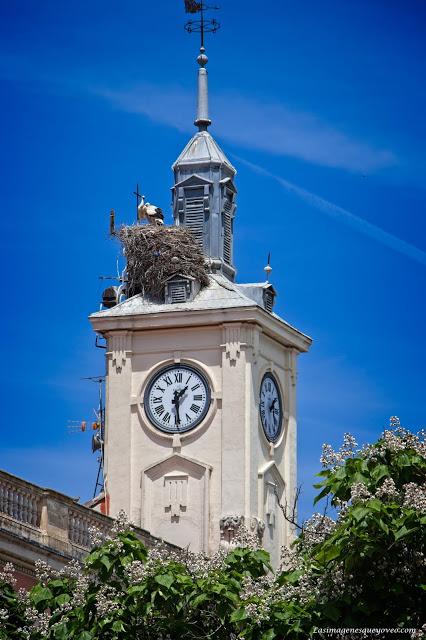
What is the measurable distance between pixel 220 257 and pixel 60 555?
502 inches

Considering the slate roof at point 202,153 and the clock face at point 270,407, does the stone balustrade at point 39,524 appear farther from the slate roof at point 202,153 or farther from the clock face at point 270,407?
the slate roof at point 202,153

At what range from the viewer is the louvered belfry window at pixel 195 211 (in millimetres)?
46438

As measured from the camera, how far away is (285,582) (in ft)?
89.1

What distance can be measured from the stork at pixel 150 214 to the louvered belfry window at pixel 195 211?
1.85 feet

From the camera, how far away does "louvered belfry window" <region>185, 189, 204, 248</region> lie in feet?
152

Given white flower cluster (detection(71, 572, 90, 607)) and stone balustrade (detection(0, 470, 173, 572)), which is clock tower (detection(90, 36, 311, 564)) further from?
white flower cluster (detection(71, 572, 90, 607))

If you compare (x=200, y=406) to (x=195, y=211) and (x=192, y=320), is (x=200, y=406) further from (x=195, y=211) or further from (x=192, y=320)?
(x=195, y=211)

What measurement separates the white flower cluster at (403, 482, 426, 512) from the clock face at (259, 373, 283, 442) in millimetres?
19481

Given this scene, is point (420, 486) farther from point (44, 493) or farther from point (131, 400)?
point (131, 400)

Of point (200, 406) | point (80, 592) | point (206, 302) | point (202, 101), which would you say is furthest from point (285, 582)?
point (202, 101)

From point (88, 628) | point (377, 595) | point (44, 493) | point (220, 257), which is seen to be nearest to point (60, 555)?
point (44, 493)

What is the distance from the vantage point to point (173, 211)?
4681cm

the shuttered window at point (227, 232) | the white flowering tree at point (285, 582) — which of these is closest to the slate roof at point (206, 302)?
the shuttered window at point (227, 232)

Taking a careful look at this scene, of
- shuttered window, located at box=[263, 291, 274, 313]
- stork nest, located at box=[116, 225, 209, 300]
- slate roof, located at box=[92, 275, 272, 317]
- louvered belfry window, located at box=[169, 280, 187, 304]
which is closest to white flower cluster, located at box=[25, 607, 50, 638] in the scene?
slate roof, located at box=[92, 275, 272, 317]
